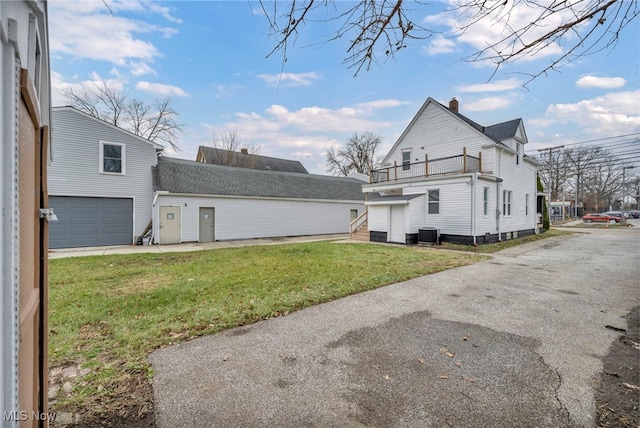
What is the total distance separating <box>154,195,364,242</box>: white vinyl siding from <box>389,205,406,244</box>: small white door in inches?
257

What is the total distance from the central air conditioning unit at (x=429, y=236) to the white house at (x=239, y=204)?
7.96 metres

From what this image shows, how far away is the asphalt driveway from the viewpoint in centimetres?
230

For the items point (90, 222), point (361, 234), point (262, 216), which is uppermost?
point (262, 216)

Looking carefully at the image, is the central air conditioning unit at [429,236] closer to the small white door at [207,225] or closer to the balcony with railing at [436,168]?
the balcony with railing at [436,168]

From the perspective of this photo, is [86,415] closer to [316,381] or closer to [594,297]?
[316,381]

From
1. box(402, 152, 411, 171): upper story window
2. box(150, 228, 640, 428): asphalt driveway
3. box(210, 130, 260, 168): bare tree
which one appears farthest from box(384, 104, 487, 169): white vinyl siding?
box(210, 130, 260, 168): bare tree

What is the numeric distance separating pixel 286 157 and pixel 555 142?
111 feet

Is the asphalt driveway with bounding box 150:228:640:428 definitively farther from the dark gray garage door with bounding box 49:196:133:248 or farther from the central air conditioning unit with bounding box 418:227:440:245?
the dark gray garage door with bounding box 49:196:133:248

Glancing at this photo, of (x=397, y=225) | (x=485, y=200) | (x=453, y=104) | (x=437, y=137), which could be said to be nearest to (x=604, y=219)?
(x=453, y=104)

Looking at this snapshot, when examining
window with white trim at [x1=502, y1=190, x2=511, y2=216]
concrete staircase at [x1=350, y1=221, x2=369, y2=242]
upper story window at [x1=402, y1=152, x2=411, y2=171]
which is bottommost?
concrete staircase at [x1=350, y1=221, x2=369, y2=242]

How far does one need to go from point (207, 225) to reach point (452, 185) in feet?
42.4

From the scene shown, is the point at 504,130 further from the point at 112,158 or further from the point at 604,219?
the point at 604,219

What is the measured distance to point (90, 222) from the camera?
1320cm

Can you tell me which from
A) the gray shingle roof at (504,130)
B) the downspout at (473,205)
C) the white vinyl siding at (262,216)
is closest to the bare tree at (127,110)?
the white vinyl siding at (262,216)
